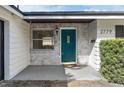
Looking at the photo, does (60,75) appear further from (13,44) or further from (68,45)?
(68,45)

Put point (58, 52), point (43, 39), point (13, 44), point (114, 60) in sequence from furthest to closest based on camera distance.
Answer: point (43, 39)
point (58, 52)
point (13, 44)
point (114, 60)

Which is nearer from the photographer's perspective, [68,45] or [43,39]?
[68,45]

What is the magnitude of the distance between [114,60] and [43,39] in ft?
25.3

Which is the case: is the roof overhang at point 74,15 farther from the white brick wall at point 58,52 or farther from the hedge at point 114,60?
the white brick wall at point 58,52

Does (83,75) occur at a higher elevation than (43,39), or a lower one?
lower

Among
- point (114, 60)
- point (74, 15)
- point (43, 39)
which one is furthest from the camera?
point (43, 39)

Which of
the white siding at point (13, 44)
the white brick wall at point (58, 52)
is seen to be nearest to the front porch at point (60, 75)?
the white siding at point (13, 44)

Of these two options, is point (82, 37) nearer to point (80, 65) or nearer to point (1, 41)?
point (80, 65)

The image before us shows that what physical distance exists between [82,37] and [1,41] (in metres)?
7.11

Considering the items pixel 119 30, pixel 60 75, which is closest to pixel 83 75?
pixel 60 75

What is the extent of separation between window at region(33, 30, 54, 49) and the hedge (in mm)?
6770

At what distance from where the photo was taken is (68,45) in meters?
15.9

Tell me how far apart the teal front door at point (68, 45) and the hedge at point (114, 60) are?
6.33 m

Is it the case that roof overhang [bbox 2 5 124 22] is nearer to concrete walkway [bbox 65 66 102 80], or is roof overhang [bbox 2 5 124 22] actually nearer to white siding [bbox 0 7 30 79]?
white siding [bbox 0 7 30 79]
